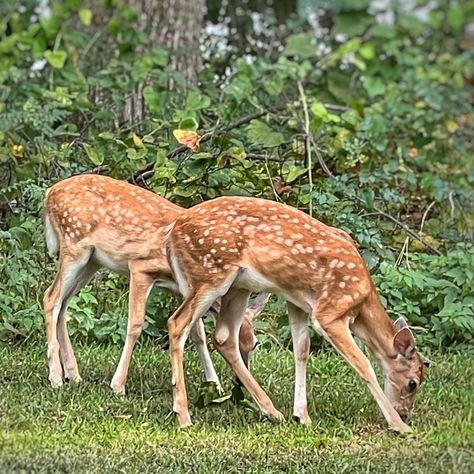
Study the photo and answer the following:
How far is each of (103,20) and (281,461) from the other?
349 inches

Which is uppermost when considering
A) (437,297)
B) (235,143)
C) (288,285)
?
(288,285)

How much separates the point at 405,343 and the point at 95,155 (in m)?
3.29

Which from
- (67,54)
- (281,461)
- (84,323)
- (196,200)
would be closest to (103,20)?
(67,54)

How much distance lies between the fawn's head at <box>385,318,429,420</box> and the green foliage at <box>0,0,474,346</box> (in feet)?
5.46

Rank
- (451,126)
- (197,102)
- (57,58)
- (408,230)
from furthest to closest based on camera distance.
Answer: (451,126), (57,58), (197,102), (408,230)

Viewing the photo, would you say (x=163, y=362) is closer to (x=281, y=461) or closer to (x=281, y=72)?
(x=281, y=461)

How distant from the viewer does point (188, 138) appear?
8.99 m

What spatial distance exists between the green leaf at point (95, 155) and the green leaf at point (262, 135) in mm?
1261

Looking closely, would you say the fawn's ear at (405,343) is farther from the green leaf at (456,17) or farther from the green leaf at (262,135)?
the green leaf at (456,17)

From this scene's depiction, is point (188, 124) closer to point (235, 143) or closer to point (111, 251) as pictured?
point (235, 143)

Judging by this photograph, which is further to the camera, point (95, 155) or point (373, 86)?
point (373, 86)

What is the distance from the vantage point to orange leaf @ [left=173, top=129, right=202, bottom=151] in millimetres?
8961

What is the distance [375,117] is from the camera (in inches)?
480

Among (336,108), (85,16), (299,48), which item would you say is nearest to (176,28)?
(85,16)
